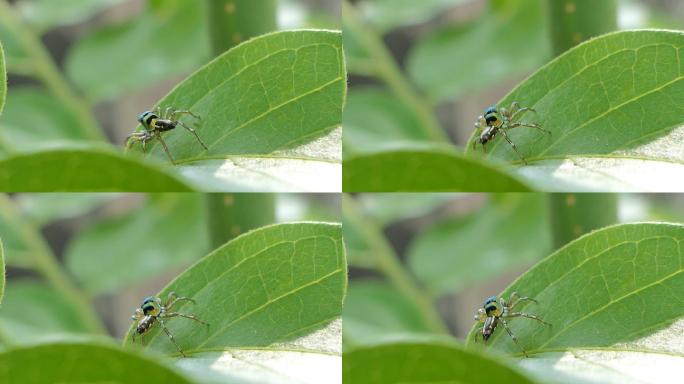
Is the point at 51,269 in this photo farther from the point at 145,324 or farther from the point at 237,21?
the point at 237,21

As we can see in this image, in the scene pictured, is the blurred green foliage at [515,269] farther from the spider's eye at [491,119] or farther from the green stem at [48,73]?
the green stem at [48,73]

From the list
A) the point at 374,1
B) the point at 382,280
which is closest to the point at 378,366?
the point at 382,280

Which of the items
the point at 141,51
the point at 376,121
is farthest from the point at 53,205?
the point at 376,121

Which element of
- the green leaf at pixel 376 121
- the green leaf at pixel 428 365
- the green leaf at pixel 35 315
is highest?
the green leaf at pixel 376 121

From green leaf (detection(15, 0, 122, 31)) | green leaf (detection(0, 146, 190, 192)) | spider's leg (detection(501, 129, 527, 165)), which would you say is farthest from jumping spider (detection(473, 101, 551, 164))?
green leaf (detection(15, 0, 122, 31))

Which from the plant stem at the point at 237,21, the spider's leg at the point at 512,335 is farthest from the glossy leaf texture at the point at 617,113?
the plant stem at the point at 237,21

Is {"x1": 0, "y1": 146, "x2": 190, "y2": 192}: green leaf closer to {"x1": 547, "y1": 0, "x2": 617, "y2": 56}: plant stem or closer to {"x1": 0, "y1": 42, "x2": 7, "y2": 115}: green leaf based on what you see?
{"x1": 0, "y1": 42, "x2": 7, "y2": 115}: green leaf

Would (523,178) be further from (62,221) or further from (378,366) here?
(62,221)
